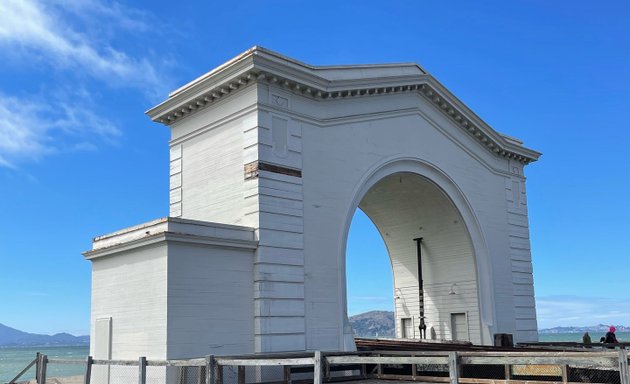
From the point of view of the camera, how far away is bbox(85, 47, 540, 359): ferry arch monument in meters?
18.1

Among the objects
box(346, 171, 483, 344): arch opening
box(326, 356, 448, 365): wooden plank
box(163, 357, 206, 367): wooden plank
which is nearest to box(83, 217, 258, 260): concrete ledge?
box(163, 357, 206, 367): wooden plank

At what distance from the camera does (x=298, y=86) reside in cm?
2089

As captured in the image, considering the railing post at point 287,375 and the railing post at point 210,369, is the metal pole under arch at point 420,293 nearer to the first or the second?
the railing post at point 287,375

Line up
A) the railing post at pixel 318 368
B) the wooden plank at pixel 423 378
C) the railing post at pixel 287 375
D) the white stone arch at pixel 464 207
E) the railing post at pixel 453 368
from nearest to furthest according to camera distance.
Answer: the railing post at pixel 453 368, the railing post at pixel 318 368, the wooden plank at pixel 423 378, the railing post at pixel 287 375, the white stone arch at pixel 464 207

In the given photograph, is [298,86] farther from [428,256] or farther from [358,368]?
[428,256]

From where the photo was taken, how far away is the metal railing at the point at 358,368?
10.8 m

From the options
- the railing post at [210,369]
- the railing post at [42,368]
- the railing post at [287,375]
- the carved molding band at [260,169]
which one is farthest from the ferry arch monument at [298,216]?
the railing post at [210,369]

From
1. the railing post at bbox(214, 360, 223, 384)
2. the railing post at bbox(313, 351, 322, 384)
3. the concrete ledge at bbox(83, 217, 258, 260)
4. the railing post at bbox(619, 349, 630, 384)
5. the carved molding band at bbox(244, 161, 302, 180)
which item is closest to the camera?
the railing post at bbox(619, 349, 630, 384)

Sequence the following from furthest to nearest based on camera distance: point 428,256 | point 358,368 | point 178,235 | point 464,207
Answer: point 428,256 < point 464,207 < point 358,368 < point 178,235

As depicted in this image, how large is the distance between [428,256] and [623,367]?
20013 millimetres

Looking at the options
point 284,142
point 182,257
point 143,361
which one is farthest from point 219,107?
point 143,361

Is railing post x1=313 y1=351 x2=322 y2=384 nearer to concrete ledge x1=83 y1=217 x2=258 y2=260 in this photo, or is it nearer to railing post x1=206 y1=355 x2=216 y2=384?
railing post x1=206 y1=355 x2=216 y2=384

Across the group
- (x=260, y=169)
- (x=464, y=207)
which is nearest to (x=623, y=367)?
(x=260, y=169)

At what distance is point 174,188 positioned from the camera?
23.2 m
